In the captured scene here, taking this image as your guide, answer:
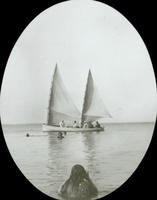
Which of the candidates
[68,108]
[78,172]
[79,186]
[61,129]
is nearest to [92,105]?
[68,108]

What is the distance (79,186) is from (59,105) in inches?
27.2

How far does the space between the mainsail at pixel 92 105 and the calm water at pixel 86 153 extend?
13cm

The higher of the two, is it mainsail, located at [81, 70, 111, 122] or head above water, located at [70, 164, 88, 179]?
mainsail, located at [81, 70, 111, 122]

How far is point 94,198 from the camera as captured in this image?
5.51 meters

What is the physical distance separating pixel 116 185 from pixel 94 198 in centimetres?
22

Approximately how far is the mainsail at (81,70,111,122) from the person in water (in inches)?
17.4

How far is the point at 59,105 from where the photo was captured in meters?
5.49

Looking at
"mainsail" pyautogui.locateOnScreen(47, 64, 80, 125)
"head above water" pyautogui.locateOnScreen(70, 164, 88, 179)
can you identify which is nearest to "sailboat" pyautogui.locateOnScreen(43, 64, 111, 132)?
"mainsail" pyautogui.locateOnScreen(47, 64, 80, 125)

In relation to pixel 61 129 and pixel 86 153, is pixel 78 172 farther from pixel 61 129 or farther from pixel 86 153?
pixel 61 129

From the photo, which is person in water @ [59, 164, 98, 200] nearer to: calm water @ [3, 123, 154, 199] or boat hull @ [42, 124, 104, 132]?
calm water @ [3, 123, 154, 199]

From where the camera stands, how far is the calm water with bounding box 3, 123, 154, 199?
17.6ft

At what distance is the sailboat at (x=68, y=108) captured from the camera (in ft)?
17.7

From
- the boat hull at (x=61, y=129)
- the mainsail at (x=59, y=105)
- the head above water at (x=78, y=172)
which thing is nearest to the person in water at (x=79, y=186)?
the head above water at (x=78, y=172)

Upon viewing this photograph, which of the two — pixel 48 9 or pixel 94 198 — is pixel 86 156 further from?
pixel 48 9
